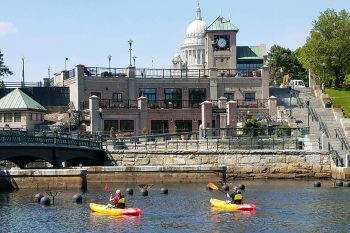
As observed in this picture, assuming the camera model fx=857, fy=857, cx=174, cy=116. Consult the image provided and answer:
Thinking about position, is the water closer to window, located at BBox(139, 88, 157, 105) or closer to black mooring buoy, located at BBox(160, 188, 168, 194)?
black mooring buoy, located at BBox(160, 188, 168, 194)

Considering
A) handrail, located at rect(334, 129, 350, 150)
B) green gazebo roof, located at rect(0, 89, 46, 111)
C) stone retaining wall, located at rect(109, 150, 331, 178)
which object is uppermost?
green gazebo roof, located at rect(0, 89, 46, 111)

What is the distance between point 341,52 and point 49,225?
80.4 m

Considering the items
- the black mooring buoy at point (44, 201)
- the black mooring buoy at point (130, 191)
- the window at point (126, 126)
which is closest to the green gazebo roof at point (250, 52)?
the window at point (126, 126)

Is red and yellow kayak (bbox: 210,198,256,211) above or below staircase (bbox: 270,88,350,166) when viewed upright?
below

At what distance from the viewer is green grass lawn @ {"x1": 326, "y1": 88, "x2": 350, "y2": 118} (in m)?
103

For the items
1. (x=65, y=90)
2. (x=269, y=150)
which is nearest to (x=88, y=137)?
(x=269, y=150)

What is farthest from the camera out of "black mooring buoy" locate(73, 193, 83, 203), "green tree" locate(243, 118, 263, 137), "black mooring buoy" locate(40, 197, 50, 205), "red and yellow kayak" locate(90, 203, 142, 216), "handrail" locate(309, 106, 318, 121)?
"handrail" locate(309, 106, 318, 121)

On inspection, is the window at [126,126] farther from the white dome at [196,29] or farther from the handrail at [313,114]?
the white dome at [196,29]

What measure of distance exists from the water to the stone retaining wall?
9563mm

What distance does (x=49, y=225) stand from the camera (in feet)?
151

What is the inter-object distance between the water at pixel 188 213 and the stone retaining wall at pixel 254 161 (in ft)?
31.4

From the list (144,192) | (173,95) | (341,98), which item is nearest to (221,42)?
(341,98)

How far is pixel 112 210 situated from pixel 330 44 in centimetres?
7340

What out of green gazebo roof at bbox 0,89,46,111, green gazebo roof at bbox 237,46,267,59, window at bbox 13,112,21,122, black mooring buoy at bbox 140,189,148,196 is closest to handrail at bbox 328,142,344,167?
black mooring buoy at bbox 140,189,148,196
